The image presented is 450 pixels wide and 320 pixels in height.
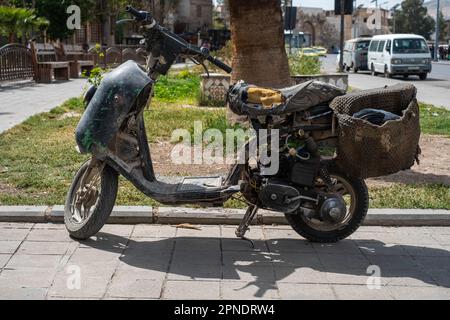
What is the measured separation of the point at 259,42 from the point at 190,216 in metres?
4.38

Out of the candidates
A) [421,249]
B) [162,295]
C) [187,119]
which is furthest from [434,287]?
[187,119]

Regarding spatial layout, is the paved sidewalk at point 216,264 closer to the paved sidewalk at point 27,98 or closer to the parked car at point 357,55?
the paved sidewalk at point 27,98

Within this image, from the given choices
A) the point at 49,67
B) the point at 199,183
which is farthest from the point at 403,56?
the point at 199,183

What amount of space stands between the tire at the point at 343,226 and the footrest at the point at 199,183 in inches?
23.8

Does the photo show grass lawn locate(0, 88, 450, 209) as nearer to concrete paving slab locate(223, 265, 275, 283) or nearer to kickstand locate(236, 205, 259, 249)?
kickstand locate(236, 205, 259, 249)

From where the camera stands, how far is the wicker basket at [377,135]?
15.3ft

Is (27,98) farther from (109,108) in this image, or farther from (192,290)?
(192,290)

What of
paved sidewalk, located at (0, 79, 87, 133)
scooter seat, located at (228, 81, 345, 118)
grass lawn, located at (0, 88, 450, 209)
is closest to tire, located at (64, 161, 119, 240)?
grass lawn, located at (0, 88, 450, 209)

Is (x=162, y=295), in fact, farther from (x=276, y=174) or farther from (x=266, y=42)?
(x=266, y=42)

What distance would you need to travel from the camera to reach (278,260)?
4883 millimetres

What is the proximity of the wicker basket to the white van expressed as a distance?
25085mm

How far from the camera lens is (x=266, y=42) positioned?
9508mm

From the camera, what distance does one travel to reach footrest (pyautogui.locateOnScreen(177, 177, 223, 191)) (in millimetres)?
5098
